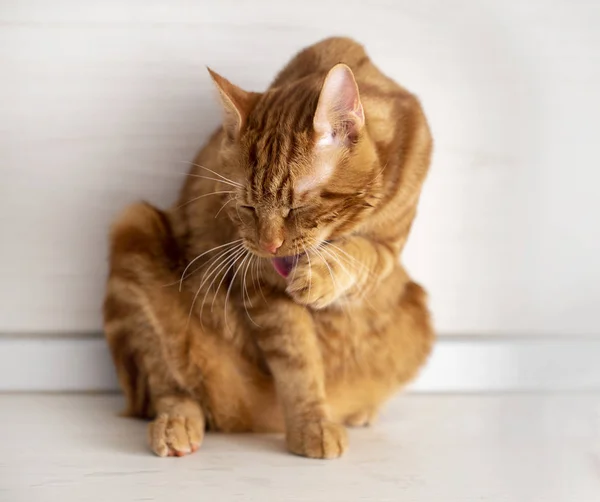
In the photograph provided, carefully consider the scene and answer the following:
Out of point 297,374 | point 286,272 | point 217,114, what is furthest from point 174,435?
point 217,114

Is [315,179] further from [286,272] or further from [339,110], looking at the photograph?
[286,272]

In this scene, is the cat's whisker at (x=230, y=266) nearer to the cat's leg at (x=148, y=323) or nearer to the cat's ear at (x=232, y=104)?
the cat's leg at (x=148, y=323)

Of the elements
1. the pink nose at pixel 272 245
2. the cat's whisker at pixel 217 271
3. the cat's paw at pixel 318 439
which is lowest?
the cat's paw at pixel 318 439

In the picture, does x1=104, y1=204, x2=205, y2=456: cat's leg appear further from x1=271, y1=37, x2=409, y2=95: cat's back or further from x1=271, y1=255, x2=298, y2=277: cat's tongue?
x1=271, y1=37, x2=409, y2=95: cat's back

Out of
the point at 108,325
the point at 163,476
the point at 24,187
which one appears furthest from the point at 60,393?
the point at 163,476

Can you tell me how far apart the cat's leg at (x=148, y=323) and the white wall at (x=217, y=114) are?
0.76 ft

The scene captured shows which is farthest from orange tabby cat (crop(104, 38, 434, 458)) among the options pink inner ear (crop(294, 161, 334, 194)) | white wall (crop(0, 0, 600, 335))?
white wall (crop(0, 0, 600, 335))

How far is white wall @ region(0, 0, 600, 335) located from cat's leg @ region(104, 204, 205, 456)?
23cm

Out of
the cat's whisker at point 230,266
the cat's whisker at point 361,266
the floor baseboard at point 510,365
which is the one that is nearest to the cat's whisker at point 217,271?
the cat's whisker at point 230,266

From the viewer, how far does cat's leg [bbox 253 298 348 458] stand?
1595 millimetres

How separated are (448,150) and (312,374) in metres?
0.75

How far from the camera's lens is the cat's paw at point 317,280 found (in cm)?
155

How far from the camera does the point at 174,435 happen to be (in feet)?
5.21

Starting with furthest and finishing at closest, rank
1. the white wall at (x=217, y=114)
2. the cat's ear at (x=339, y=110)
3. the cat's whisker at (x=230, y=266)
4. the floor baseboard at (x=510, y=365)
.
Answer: the floor baseboard at (x=510, y=365), the white wall at (x=217, y=114), the cat's whisker at (x=230, y=266), the cat's ear at (x=339, y=110)
